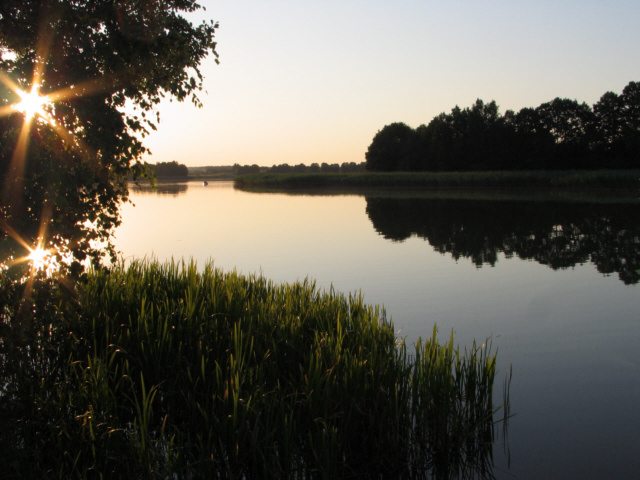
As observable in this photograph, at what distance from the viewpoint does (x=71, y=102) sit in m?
4.11

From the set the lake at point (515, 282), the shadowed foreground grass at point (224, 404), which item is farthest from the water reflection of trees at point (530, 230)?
the shadowed foreground grass at point (224, 404)

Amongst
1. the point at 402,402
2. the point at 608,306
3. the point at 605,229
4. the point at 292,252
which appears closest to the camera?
the point at 402,402

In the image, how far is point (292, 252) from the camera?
16.9 metres

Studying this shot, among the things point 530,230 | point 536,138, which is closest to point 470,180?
point 536,138

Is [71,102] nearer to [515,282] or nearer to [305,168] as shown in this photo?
[515,282]

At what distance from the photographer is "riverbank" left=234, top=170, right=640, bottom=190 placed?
4412 centimetres

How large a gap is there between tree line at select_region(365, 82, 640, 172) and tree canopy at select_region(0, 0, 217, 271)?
63.4 meters

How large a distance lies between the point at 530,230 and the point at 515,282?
33.7ft

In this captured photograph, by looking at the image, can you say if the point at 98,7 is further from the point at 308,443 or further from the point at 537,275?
the point at 537,275

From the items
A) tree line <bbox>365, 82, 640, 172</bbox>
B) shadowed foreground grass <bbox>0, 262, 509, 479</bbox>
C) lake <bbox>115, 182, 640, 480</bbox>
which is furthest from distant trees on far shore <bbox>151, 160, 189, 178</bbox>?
shadowed foreground grass <bbox>0, 262, 509, 479</bbox>

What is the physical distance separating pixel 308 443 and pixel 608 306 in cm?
793

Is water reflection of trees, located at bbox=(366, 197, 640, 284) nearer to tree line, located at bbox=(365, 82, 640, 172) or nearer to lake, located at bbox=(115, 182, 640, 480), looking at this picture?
lake, located at bbox=(115, 182, 640, 480)

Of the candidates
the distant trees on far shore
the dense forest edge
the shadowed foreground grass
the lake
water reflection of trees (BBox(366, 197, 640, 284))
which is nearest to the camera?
the shadowed foreground grass

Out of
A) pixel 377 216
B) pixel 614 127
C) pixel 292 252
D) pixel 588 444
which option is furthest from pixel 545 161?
pixel 588 444
